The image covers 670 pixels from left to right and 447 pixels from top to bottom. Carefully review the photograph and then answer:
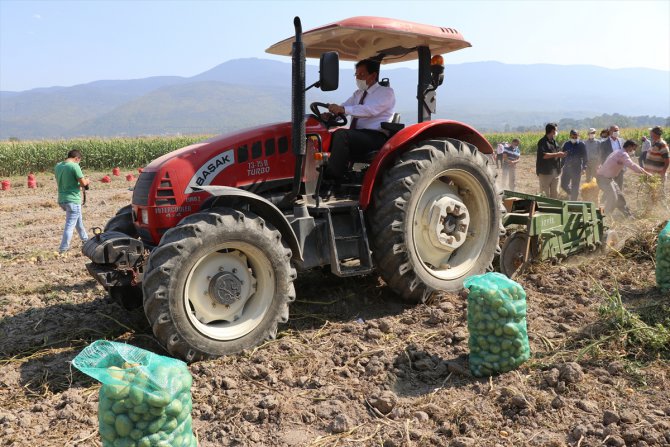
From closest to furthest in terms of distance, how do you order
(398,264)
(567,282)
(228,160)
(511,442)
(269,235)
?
1. (511,442)
2. (269,235)
3. (228,160)
4. (398,264)
5. (567,282)

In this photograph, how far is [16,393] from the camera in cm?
Answer: 370

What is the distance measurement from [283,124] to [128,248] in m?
1.63

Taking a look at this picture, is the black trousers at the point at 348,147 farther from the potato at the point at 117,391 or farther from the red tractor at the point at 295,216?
the potato at the point at 117,391

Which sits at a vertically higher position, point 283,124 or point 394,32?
point 394,32

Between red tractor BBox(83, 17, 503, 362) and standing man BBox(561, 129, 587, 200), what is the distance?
19.4 ft

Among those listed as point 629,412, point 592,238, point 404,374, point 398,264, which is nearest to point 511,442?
point 629,412

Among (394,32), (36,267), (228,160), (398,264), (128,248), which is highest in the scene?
(394,32)

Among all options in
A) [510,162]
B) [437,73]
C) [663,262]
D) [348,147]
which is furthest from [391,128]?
[510,162]

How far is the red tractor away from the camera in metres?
3.94

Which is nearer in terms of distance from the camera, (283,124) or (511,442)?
(511,442)

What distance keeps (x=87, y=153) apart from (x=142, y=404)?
2498 centimetres

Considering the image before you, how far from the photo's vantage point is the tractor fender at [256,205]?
406 centimetres

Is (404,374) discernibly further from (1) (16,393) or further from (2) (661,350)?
(1) (16,393)

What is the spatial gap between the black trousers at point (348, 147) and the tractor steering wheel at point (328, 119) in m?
0.08
